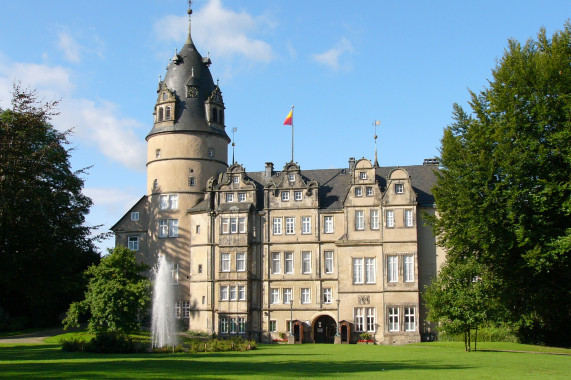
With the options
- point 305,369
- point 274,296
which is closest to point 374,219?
point 274,296

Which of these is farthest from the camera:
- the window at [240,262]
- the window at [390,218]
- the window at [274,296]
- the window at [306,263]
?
the window at [274,296]

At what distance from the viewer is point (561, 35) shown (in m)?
37.8

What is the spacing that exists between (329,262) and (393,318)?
6912 mm

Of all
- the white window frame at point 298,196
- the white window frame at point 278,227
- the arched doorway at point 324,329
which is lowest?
the arched doorway at point 324,329

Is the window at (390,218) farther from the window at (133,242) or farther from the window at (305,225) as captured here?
the window at (133,242)

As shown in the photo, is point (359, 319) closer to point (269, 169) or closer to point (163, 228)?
point (269, 169)

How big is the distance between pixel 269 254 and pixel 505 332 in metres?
19.4

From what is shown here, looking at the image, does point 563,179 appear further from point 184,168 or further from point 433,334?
point 184,168

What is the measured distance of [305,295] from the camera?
54.8m

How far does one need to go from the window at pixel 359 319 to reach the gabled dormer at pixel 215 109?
20315mm

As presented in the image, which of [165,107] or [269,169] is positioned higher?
[165,107]

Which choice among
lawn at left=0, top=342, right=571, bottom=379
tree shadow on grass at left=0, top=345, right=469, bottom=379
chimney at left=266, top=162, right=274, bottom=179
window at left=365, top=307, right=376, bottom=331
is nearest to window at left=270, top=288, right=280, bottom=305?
window at left=365, top=307, right=376, bottom=331

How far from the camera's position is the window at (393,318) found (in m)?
51.3

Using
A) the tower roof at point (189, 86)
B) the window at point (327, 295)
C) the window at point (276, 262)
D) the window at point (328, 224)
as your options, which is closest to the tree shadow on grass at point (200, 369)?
the window at point (327, 295)
